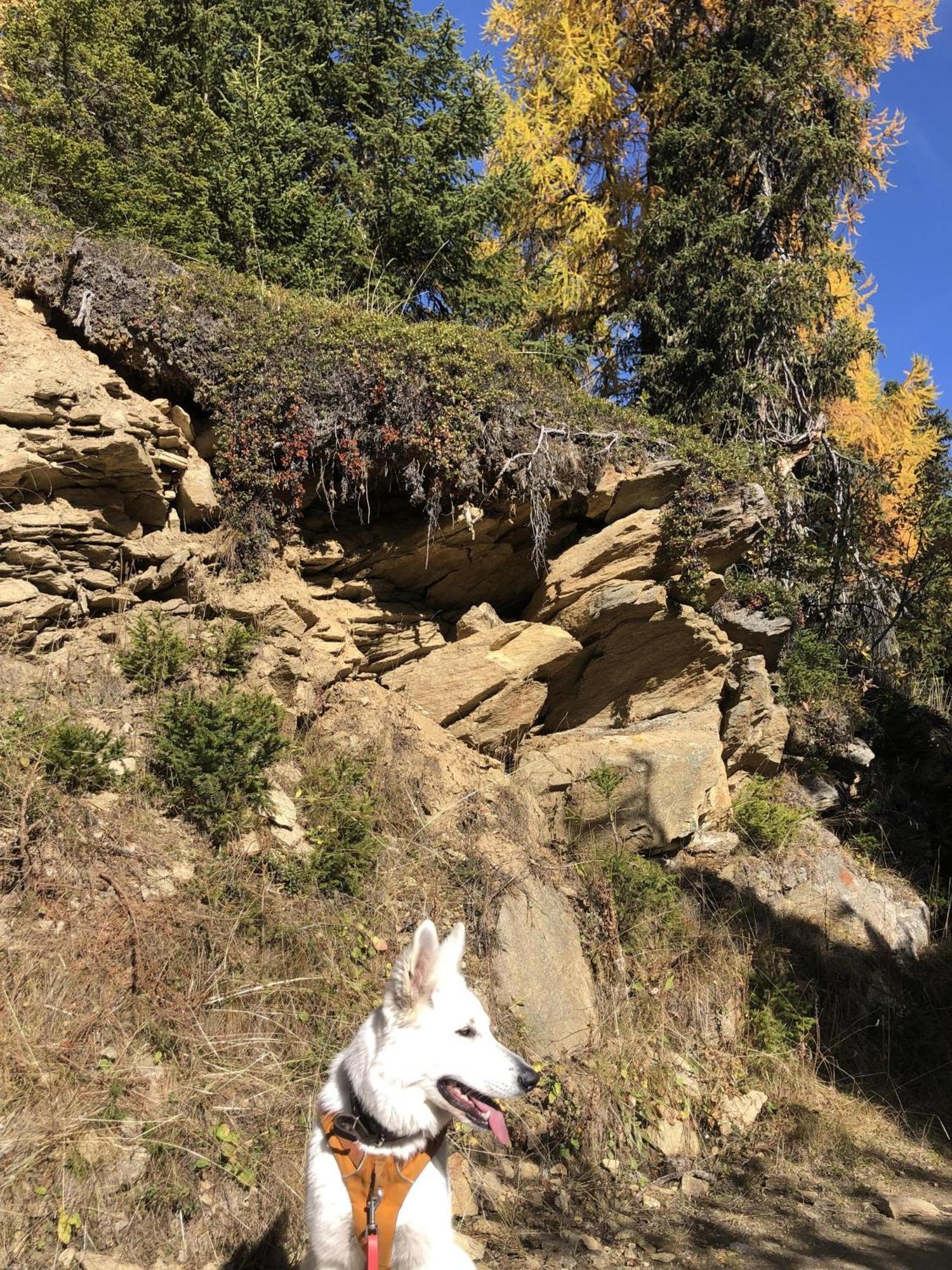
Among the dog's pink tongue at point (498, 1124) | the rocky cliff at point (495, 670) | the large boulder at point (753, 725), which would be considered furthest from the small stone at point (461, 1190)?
the large boulder at point (753, 725)

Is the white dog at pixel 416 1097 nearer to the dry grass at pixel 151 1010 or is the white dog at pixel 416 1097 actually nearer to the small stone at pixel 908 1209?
the dry grass at pixel 151 1010

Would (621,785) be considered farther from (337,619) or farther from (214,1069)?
(214,1069)

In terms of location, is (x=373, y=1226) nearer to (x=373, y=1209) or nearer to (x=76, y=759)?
(x=373, y=1209)

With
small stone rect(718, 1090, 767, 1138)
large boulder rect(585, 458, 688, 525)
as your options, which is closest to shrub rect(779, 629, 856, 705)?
large boulder rect(585, 458, 688, 525)

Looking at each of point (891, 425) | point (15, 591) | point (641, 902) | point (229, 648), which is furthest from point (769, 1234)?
point (891, 425)

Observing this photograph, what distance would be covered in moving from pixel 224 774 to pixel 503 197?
26.4ft

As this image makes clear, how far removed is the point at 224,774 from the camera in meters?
5.59

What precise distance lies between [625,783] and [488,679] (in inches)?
63.2

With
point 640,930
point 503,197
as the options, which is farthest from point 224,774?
point 503,197

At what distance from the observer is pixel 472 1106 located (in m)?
2.72

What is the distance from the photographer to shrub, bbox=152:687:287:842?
5453 mm

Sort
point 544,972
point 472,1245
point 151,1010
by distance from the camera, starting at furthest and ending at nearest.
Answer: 1. point 544,972
2. point 151,1010
3. point 472,1245

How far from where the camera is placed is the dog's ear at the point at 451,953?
9.04ft

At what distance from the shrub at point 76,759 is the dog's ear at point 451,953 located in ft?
11.0
